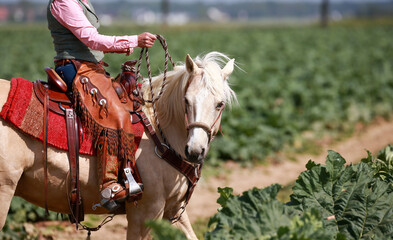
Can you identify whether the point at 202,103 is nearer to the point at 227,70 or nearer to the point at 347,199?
the point at 227,70

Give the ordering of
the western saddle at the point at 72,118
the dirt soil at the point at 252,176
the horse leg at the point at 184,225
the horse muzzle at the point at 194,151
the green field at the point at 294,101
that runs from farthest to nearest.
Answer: the green field at the point at 294,101, the dirt soil at the point at 252,176, the horse leg at the point at 184,225, the western saddle at the point at 72,118, the horse muzzle at the point at 194,151

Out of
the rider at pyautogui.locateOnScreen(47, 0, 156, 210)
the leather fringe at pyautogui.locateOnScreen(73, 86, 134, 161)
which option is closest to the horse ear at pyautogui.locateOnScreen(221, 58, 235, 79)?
the rider at pyautogui.locateOnScreen(47, 0, 156, 210)

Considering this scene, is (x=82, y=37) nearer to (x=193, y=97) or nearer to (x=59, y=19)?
(x=59, y=19)

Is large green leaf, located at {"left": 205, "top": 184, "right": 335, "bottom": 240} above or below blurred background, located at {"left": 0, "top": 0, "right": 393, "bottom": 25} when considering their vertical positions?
below

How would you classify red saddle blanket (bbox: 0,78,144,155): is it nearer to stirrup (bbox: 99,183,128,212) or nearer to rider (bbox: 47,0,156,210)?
rider (bbox: 47,0,156,210)

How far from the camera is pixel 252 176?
8055mm

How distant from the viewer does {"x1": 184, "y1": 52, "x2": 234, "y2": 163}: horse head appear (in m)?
3.22

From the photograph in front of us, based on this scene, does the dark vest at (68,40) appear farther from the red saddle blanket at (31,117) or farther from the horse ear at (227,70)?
the horse ear at (227,70)

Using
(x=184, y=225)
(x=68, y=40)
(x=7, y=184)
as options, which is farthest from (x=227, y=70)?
(x=7, y=184)

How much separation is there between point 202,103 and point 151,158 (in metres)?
0.63

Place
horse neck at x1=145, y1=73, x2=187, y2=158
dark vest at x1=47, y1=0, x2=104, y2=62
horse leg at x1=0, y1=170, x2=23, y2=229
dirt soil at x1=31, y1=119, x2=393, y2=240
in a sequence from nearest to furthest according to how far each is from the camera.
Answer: horse leg at x1=0, y1=170, x2=23, y2=229
dark vest at x1=47, y1=0, x2=104, y2=62
horse neck at x1=145, y1=73, x2=187, y2=158
dirt soil at x1=31, y1=119, x2=393, y2=240

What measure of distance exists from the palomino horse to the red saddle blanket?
69mm

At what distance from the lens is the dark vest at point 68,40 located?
3.54 m

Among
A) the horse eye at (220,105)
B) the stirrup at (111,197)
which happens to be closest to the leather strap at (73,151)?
the stirrup at (111,197)
